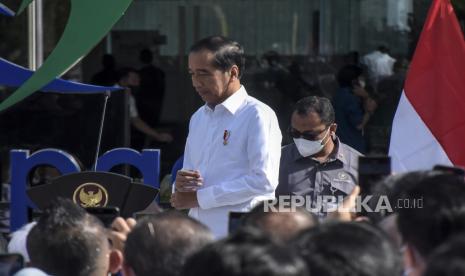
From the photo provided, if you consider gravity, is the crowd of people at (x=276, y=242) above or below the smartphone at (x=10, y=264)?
above

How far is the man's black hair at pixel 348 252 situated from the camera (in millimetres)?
2305

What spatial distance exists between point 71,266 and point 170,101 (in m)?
7.59

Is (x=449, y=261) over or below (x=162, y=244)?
over

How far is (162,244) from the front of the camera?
9.39 feet

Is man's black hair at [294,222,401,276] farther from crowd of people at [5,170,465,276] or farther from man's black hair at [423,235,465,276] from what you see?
man's black hair at [423,235,465,276]

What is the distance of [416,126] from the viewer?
5691 millimetres

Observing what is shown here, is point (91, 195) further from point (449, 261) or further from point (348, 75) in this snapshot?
point (348, 75)

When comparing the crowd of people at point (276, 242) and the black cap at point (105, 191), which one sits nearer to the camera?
the crowd of people at point (276, 242)

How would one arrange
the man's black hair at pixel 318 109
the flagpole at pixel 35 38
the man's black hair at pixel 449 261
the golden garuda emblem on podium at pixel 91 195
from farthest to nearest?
the flagpole at pixel 35 38
the golden garuda emblem on podium at pixel 91 195
the man's black hair at pixel 318 109
the man's black hair at pixel 449 261

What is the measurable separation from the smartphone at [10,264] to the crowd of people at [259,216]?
7 centimetres

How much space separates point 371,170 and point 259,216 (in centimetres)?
83

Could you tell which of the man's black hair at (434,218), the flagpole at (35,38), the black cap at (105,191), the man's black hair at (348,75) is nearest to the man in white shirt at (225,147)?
the black cap at (105,191)

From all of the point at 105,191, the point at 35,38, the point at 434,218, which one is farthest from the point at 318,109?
the point at 35,38

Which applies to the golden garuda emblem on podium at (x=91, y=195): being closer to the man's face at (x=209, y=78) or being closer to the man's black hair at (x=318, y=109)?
the man's face at (x=209, y=78)
